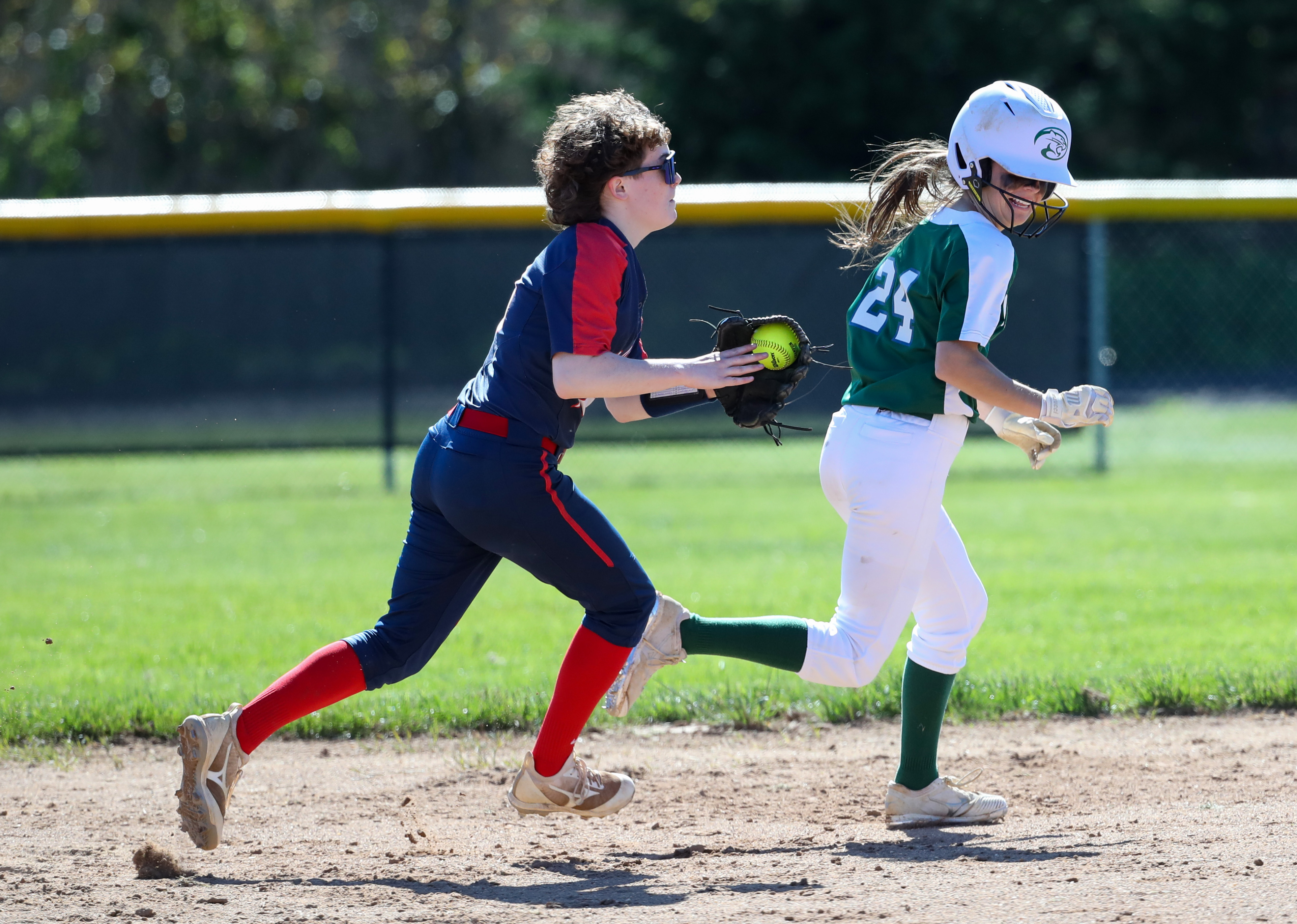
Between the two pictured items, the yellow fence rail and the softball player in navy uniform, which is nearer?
the softball player in navy uniform

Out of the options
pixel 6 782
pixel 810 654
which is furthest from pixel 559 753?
pixel 6 782

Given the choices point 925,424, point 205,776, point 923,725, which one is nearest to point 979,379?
point 925,424

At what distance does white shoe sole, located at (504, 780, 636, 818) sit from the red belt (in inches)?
37.9

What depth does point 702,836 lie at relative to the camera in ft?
13.1

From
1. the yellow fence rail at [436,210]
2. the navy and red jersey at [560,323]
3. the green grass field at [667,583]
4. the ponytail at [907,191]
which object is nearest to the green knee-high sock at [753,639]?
the navy and red jersey at [560,323]

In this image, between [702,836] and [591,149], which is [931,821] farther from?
[591,149]

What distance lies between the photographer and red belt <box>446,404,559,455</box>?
3.57m

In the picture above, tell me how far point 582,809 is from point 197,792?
3.31 feet

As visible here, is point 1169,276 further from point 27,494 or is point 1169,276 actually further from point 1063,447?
point 27,494

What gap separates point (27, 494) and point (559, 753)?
10.7 m

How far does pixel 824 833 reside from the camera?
3.96 metres

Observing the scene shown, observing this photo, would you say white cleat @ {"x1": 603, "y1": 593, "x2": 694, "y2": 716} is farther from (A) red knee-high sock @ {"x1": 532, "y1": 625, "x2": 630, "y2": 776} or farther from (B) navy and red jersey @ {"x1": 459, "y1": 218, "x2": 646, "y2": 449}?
(B) navy and red jersey @ {"x1": 459, "y1": 218, "x2": 646, "y2": 449}

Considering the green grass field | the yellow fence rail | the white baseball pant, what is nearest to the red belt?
the white baseball pant

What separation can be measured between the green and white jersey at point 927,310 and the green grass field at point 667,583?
195 cm
